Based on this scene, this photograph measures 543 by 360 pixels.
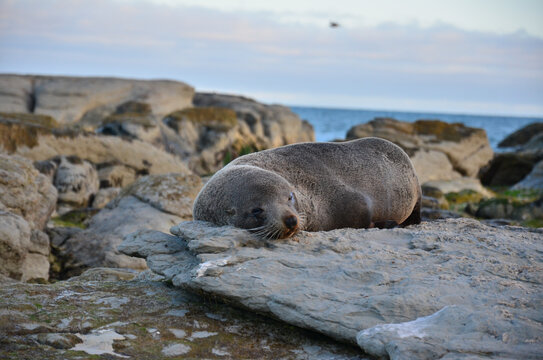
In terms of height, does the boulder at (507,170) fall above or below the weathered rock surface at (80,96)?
below

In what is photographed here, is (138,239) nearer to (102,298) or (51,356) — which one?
(102,298)

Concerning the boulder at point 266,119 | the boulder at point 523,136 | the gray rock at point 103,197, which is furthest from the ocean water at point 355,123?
the gray rock at point 103,197

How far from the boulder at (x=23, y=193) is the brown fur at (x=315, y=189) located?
3.19m

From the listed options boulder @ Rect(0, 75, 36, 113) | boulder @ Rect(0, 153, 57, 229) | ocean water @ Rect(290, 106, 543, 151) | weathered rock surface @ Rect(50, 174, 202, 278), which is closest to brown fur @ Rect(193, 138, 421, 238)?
weathered rock surface @ Rect(50, 174, 202, 278)

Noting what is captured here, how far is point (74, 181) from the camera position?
42.5ft

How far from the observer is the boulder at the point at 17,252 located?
7.32 m

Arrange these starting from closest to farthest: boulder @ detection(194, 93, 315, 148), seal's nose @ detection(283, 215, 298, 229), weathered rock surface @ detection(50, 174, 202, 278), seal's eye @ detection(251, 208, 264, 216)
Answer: seal's nose @ detection(283, 215, 298, 229), seal's eye @ detection(251, 208, 264, 216), weathered rock surface @ detection(50, 174, 202, 278), boulder @ detection(194, 93, 315, 148)

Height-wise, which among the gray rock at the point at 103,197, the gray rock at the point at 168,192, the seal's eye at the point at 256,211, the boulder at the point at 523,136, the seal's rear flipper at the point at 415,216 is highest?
the boulder at the point at 523,136

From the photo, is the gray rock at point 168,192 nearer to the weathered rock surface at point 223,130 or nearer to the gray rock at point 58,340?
the weathered rock surface at point 223,130

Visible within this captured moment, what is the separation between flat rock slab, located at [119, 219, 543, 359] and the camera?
149 inches

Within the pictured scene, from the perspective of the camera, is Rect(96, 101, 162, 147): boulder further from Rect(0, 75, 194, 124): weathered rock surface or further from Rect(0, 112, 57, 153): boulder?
Rect(0, 75, 194, 124): weathered rock surface

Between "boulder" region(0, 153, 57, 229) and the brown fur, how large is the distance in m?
3.19

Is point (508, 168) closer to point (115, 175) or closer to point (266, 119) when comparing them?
point (266, 119)

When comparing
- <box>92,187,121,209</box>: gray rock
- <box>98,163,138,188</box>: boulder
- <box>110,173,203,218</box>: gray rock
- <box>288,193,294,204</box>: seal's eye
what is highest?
<box>288,193,294,204</box>: seal's eye
